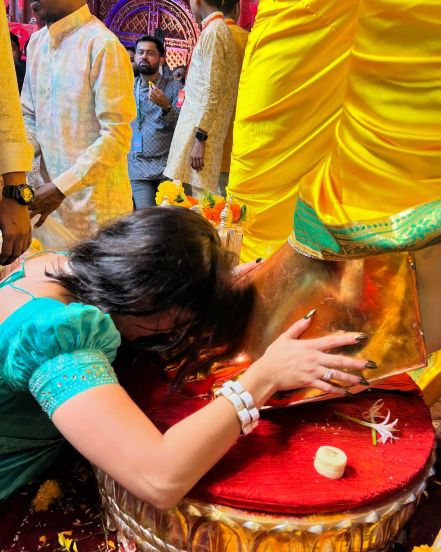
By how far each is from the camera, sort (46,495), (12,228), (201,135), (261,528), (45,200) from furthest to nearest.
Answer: (201,135) < (45,200) < (12,228) < (46,495) < (261,528)

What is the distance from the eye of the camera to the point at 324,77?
128 centimetres

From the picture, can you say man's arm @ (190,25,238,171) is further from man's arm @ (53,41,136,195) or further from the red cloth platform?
the red cloth platform

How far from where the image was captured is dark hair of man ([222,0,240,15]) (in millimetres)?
2168

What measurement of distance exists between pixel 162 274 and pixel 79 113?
4.24 ft

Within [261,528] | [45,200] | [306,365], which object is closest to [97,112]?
[45,200]

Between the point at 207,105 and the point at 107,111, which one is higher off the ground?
the point at 107,111

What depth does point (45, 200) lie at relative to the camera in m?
1.73

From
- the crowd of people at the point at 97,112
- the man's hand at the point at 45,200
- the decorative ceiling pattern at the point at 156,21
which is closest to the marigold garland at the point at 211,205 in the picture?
the crowd of people at the point at 97,112

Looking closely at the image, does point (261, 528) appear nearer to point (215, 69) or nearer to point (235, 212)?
point (235, 212)

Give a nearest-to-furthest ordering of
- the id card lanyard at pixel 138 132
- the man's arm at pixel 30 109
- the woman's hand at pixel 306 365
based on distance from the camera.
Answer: the woman's hand at pixel 306 365 → the man's arm at pixel 30 109 → the id card lanyard at pixel 138 132

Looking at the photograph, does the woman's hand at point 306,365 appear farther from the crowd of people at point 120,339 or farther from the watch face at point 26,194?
the watch face at point 26,194

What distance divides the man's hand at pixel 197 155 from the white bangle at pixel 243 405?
5.69ft

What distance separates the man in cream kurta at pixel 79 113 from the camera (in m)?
1.74

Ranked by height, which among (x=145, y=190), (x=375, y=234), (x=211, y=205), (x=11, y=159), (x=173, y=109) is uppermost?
(x=375, y=234)
